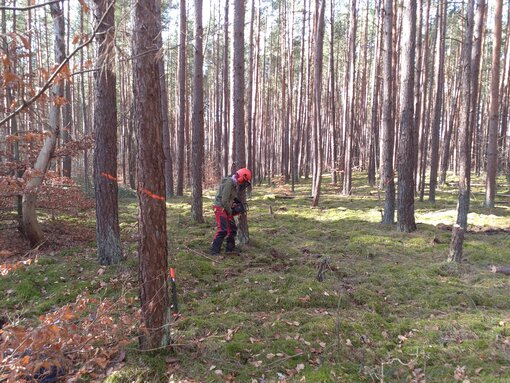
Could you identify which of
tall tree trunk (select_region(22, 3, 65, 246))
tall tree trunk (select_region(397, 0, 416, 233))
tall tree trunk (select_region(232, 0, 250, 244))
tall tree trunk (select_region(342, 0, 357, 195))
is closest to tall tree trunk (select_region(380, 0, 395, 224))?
tall tree trunk (select_region(397, 0, 416, 233))

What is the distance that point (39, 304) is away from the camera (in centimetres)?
545

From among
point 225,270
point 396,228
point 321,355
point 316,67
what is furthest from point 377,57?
point 321,355

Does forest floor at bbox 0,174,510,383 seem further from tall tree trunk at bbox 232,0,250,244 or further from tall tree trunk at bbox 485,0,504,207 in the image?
tall tree trunk at bbox 485,0,504,207

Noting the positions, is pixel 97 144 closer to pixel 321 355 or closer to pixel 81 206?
pixel 81 206

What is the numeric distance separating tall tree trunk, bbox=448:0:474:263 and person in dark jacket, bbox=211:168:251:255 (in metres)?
4.53

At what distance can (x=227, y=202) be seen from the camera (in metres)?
7.73

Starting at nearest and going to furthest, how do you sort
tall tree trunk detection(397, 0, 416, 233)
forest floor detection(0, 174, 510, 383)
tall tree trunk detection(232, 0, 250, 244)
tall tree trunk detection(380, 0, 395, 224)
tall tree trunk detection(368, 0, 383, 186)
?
forest floor detection(0, 174, 510, 383)
tall tree trunk detection(232, 0, 250, 244)
tall tree trunk detection(397, 0, 416, 233)
tall tree trunk detection(380, 0, 395, 224)
tall tree trunk detection(368, 0, 383, 186)

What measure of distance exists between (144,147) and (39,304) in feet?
11.6

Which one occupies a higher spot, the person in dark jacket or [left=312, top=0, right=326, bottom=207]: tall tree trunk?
[left=312, top=0, right=326, bottom=207]: tall tree trunk

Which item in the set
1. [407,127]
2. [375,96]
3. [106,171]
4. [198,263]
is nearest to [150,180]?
[106,171]

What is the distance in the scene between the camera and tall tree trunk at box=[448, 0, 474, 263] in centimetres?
770

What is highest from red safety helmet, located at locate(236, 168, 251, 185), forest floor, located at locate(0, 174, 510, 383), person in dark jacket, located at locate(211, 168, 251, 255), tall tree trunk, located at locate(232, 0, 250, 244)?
tall tree trunk, located at locate(232, 0, 250, 244)

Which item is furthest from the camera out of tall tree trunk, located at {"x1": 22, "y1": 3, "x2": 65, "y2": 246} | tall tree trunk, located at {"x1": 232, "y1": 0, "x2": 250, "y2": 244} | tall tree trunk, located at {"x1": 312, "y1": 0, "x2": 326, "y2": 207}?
tall tree trunk, located at {"x1": 312, "y1": 0, "x2": 326, "y2": 207}

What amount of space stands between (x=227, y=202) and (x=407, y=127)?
600 cm
